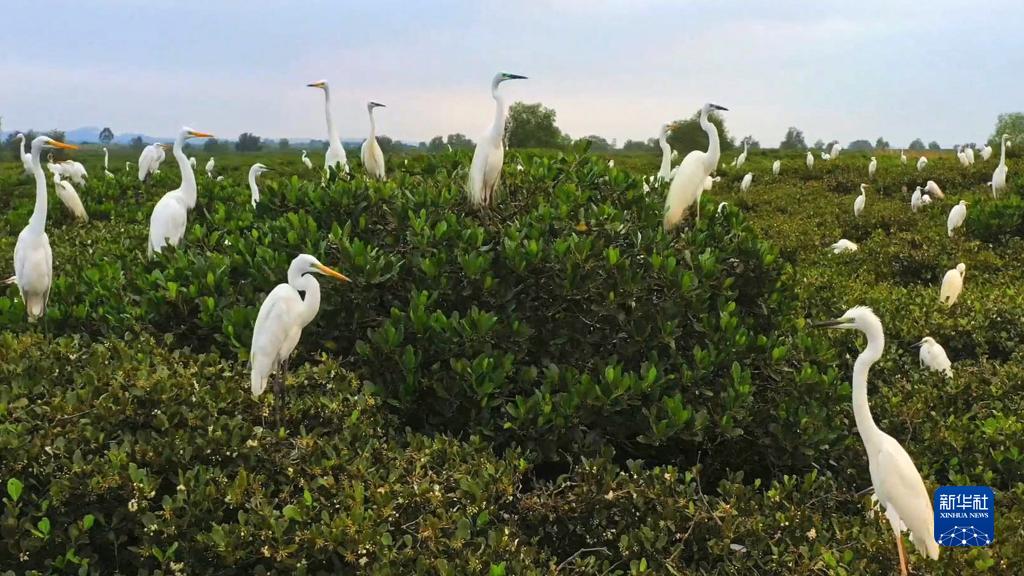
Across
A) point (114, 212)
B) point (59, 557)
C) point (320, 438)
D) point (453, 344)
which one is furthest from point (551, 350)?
point (114, 212)

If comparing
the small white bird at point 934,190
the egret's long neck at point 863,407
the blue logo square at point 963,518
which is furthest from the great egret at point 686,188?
the small white bird at point 934,190

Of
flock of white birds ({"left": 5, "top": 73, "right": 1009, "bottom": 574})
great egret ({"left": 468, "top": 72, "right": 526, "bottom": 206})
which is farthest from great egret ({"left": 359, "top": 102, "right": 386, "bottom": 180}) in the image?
great egret ({"left": 468, "top": 72, "right": 526, "bottom": 206})

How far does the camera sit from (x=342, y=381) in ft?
12.6

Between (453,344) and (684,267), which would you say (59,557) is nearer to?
(453,344)

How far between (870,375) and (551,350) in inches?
115

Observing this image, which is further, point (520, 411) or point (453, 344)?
point (453, 344)

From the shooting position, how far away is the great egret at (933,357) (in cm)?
548

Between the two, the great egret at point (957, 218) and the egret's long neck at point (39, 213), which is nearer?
the egret's long neck at point (39, 213)

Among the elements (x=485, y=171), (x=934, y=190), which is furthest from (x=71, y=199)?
(x=934, y=190)

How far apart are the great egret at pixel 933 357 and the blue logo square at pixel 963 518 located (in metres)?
2.37

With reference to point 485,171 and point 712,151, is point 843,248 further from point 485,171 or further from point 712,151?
point 485,171

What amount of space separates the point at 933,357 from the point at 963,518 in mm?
2781

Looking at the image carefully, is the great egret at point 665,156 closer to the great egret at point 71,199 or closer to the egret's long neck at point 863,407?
the egret's long neck at point 863,407

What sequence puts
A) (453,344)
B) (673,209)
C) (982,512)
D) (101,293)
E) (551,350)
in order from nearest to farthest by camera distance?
1. (982,512)
2. (453,344)
3. (551,350)
4. (101,293)
5. (673,209)
